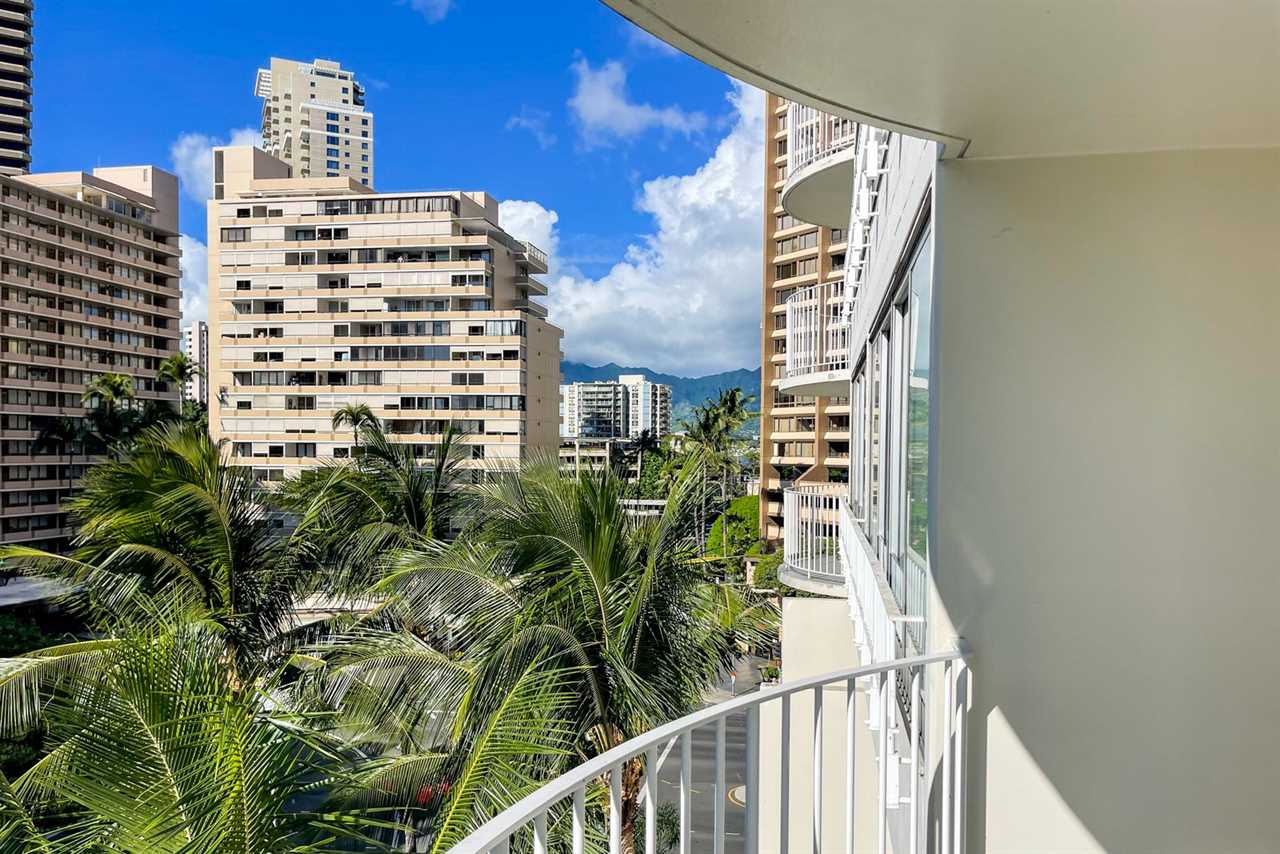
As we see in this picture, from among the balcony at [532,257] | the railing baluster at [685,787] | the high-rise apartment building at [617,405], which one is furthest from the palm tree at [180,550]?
the high-rise apartment building at [617,405]

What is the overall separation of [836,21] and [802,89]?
331 millimetres

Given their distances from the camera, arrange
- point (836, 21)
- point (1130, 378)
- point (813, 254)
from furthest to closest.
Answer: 1. point (813, 254)
2. point (1130, 378)
3. point (836, 21)

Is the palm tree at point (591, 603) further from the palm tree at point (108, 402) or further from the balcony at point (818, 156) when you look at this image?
the palm tree at point (108, 402)

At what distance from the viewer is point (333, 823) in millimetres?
3957

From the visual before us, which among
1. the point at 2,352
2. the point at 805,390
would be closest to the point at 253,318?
the point at 2,352

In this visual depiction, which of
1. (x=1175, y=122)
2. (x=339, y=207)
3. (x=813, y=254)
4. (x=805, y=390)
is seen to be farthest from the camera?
(x=339, y=207)

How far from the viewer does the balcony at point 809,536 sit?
381 inches

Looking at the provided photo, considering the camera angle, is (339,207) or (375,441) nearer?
(375,441)

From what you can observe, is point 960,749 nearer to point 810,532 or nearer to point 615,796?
point 615,796

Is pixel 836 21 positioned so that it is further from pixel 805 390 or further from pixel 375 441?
pixel 375 441

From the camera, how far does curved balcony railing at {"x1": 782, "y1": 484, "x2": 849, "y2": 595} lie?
9.79 m

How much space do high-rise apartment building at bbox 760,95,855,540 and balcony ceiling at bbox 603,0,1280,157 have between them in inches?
1711

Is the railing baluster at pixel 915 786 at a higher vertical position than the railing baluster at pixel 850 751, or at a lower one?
lower

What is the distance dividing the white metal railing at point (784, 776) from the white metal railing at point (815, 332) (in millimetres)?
8550
